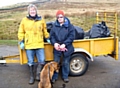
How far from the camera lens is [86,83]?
5.50m

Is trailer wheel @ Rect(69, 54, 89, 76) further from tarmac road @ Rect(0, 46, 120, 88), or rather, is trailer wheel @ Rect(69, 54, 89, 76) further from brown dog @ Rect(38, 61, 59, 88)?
brown dog @ Rect(38, 61, 59, 88)

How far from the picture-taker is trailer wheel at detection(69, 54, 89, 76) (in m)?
5.79

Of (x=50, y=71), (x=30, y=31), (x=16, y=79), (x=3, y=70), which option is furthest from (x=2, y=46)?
(x=50, y=71)

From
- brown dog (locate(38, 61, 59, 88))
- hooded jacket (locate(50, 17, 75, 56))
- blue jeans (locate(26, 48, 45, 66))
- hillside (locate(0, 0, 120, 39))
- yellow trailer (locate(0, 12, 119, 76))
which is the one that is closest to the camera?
brown dog (locate(38, 61, 59, 88))

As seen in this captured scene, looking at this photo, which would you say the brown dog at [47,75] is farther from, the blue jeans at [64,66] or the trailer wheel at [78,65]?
the trailer wheel at [78,65]

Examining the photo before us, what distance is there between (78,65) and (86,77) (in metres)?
0.38

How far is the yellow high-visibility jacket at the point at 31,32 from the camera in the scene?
5186 millimetres

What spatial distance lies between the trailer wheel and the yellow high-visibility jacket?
101 centimetres

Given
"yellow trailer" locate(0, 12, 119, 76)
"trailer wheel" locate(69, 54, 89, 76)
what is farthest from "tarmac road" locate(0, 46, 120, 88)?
"yellow trailer" locate(0, 12, 119, 76)

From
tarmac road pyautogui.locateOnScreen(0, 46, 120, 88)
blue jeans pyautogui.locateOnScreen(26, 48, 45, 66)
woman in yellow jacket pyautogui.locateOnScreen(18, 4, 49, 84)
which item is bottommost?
tarmac road pyautogui.locateOnScreen(0, 46, 120, 88)

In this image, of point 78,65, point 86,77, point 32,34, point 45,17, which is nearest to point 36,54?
point 32,34

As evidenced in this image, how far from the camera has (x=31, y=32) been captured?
522cm

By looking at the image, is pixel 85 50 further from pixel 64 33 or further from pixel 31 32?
pixel 31 32

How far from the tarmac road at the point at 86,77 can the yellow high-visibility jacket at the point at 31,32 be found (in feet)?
3.20
